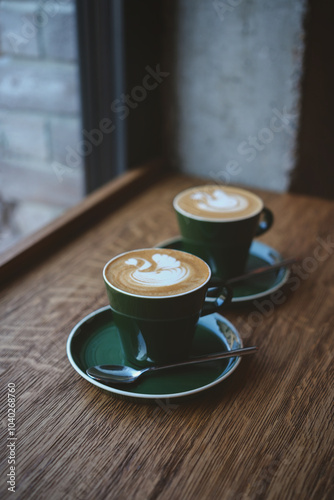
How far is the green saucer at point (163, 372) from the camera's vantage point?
625mm

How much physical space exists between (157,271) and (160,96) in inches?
34.7

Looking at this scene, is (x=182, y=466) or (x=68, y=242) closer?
(x=182, y=466)

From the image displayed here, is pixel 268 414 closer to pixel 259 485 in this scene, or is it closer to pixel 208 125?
pixel 259 485

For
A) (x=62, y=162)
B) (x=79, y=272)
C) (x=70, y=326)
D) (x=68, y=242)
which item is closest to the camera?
(x=70, y=326)

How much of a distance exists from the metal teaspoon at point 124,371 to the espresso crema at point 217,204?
0.24 metres

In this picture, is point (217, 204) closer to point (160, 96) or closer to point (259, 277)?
point (259, 277)

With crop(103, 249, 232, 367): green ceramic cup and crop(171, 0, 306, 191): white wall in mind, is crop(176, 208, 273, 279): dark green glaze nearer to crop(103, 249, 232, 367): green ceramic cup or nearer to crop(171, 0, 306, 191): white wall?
crop(103, 249, 232, 367): green ceramic cup

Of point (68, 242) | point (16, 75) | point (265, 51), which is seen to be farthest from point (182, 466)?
point (265, 51)

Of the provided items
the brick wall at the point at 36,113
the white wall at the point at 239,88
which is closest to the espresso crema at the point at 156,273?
the brick wall at the point at 36,113

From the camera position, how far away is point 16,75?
3.72 feet

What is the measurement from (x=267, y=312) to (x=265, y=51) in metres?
0.71

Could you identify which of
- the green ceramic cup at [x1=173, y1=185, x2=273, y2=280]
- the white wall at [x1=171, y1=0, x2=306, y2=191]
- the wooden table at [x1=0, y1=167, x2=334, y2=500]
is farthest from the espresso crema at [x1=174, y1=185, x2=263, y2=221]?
the white wall at [x1=171, y1=0, x2=306, y2=191]

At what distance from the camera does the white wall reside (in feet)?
4.07

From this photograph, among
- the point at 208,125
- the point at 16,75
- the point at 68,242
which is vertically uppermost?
the point at 16,75
